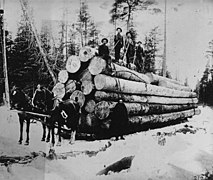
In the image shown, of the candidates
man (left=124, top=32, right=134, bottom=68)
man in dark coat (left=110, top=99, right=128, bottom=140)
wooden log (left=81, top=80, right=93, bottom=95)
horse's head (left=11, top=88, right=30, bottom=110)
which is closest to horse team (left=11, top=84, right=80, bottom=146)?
horse's head (left=11, top=88, right=30, bottom=110)

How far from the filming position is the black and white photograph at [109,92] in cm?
310

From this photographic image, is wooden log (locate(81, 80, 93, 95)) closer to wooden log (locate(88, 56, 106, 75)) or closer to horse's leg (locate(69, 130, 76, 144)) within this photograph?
wooden log (locate(88, 56, 106, 75))

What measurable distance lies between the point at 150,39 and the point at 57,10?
651mm

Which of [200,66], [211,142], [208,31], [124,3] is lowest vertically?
[211,142]

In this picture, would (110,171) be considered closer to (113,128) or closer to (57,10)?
(113,128)

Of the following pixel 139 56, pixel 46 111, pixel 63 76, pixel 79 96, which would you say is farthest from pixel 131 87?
pixel 46 111

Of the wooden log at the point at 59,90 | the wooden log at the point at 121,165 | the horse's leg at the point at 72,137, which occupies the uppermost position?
the wooden log at the point at 59,90

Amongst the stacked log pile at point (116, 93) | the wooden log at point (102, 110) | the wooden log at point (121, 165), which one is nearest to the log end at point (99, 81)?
the stacked log pile at point (116, 93)

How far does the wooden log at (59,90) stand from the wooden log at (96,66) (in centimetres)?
24

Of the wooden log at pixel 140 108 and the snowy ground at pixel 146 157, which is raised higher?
the wooden log at pixel 140 108

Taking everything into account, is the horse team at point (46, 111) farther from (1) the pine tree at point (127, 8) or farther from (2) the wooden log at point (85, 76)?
(1) the pine tree at point (127, 8)

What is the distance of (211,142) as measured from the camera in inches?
122

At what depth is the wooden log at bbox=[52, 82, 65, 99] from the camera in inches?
125

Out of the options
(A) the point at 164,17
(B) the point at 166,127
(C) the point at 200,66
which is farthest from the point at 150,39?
(B) the point at 166,127
